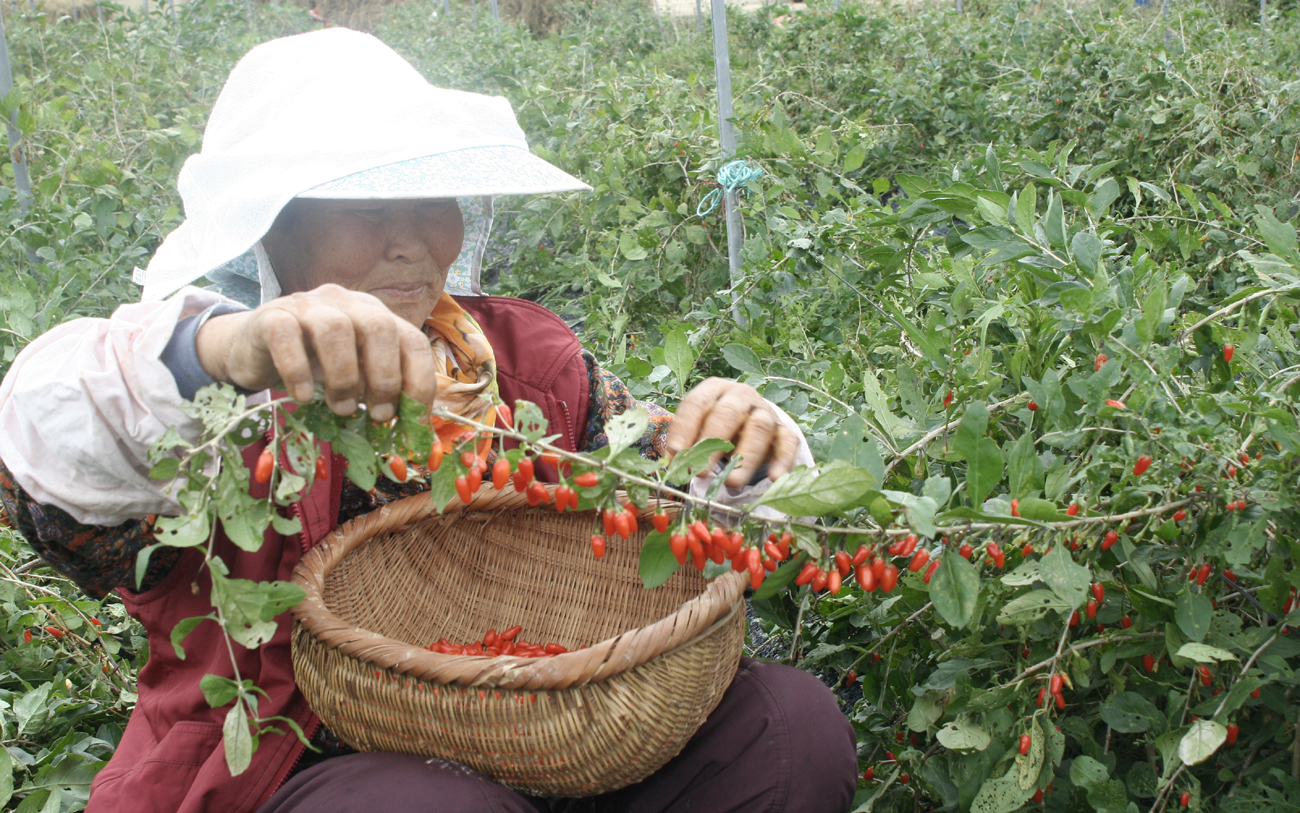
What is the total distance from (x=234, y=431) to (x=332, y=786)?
1.40ft

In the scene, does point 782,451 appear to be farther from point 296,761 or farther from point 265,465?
point 296,761

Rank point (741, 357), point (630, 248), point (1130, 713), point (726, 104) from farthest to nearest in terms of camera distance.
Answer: point (630, 248)
point (726, 104)
point (741, 357)
point (1130, 713)

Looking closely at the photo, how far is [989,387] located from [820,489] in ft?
2.11

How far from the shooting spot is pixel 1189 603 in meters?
1.09

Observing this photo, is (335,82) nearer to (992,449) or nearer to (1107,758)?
(992,449)

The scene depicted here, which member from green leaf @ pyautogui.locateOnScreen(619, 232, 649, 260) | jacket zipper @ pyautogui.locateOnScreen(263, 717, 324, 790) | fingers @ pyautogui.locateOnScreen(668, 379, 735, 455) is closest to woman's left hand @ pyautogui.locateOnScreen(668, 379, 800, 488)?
fingers @ pyautogui.locateOnScreen(668, 379, 735, 455)

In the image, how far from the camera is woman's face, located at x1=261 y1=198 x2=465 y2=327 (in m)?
1.28

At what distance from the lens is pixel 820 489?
911mm

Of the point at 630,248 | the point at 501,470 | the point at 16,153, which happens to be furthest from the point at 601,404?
the point at 16,153

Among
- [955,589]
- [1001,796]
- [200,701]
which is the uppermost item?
[955,589]

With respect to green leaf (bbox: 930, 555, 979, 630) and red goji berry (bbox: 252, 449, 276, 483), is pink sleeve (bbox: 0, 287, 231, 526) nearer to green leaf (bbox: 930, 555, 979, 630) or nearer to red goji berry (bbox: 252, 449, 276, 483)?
red goji berry (bbox: 252, 449, 276, 483)

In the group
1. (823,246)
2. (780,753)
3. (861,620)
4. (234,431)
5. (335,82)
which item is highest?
(335,82)

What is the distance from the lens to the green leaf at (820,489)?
2.93 feet

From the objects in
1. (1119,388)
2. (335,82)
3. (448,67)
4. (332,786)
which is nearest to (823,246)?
(1119,388)
